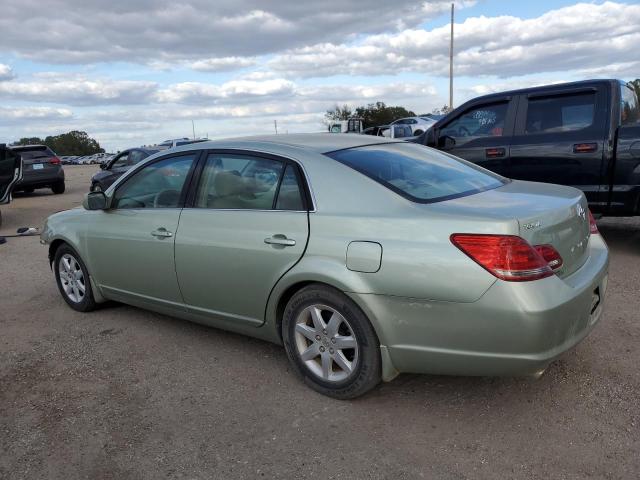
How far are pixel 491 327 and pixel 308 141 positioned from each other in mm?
1764

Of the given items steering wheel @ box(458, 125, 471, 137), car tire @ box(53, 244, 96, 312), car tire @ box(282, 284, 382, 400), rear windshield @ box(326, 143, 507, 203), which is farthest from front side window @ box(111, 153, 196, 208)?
steering wheel @ box(458, 125, 471, 137)

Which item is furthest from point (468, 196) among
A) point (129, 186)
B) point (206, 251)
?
point (129, 186)

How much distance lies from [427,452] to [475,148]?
494cm

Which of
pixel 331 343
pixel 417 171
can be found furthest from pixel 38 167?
pixel 331 343

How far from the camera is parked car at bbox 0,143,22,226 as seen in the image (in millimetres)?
10633

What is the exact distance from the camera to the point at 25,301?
5.56m

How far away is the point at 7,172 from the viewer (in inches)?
424

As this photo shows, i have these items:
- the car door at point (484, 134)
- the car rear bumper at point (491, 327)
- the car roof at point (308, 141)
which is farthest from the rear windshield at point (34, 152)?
the car rear bumper at point (491, 327)

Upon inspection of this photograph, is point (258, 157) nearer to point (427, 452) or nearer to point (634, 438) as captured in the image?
point (427, 452)

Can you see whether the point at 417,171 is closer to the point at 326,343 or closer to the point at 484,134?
the point at 326,343

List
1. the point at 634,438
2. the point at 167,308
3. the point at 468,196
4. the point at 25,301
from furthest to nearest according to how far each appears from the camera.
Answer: the point at 25,301 < the point at 167,308 < the point at 468,196 < the point at 634,438

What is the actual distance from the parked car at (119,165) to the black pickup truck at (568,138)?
9.31 m

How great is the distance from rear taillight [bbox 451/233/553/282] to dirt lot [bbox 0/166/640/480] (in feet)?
2.76

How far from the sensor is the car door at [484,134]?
6.68 metres
